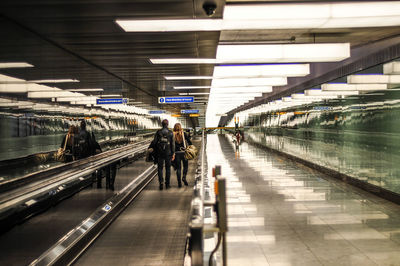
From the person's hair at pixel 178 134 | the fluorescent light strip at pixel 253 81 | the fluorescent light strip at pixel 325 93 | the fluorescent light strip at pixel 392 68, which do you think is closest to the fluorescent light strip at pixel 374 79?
the fluorescent light strip at pixel 392 68

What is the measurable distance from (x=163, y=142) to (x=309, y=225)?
4.42m

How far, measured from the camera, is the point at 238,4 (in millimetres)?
5242

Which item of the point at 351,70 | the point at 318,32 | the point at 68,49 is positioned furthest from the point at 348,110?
the point at 68,49

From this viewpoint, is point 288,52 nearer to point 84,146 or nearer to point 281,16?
point 281,16

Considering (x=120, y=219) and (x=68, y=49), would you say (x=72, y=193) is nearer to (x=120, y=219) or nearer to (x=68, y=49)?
(x=120, y=219)

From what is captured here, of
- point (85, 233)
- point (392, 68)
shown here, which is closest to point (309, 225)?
point (85, 233)

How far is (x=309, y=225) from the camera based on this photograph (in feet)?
20.6

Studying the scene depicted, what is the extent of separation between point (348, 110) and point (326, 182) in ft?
7.41

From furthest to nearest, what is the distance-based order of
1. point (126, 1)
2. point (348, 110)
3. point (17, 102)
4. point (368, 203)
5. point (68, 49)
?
point (348, 110) < point (368, 203) < point (68, 49) < point (17, 102) < point (126, 1)

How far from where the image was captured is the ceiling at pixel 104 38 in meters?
4.61

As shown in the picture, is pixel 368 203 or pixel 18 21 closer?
pixel 18 21

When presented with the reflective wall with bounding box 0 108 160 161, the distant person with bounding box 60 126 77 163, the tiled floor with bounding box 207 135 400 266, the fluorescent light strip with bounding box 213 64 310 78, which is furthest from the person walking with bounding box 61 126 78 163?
the fluorescent light strip with bounding box 213 64 310 78

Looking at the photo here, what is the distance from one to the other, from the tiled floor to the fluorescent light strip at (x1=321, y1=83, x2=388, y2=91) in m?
2.66

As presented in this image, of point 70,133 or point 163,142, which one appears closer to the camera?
point 70,133
